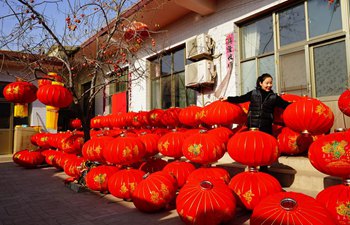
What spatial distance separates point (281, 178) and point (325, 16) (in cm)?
370

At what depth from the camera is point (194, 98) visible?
343 inches

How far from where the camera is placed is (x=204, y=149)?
4062mm

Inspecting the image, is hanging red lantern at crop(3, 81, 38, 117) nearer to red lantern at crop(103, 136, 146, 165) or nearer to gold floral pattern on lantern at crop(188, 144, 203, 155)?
red lantern at crop(103, 136, 146, 165)

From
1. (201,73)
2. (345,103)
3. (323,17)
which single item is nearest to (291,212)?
(345,103)

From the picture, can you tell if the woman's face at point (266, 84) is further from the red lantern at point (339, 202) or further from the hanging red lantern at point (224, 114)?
the red lantern at point (339, 202)

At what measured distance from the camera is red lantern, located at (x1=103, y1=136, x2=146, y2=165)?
4547 millimetres

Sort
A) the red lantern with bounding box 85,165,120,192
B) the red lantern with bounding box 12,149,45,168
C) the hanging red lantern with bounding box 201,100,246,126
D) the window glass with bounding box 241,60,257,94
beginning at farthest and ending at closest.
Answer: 1. the red lantern with bounding box 12,149,45,168
2. the window glass with bounding box 241,60,257,94
3. the hanging red lantern with bounding box 201,100,246,126
4. the red lantern with bounding box 85,165,120,192

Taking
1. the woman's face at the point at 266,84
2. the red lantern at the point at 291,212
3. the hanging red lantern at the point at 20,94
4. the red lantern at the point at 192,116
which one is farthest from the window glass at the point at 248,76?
the hanging red lantern at the point at 20,94

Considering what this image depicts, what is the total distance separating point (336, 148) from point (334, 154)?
0.24 ft

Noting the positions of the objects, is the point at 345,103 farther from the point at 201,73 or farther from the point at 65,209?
the point at 65,209

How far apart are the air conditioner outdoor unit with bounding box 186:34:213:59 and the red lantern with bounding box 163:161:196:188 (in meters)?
4.14

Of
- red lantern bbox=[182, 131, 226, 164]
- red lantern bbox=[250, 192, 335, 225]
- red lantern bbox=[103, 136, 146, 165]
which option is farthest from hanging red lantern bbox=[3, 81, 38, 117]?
red lantern bbox=[250, 192, 335, 225]

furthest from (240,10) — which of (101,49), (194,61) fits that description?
(101,49)

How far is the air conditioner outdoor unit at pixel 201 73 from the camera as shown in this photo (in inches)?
299
